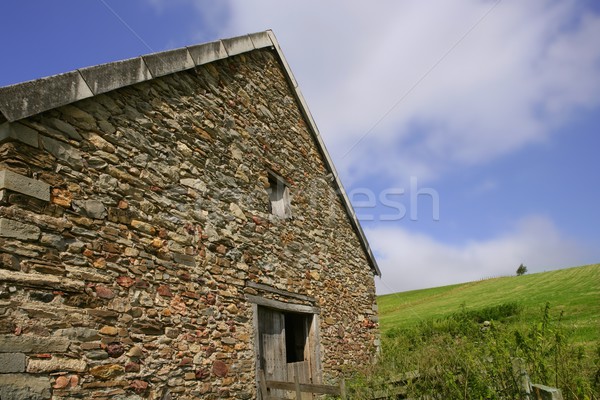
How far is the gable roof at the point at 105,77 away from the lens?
424 centimetres

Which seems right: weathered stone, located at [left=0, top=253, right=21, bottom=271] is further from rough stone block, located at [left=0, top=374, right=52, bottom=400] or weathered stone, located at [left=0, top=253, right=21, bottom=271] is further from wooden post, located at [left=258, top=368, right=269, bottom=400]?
wooden post, located at [left=258, top=368, right=269, bottom=400]

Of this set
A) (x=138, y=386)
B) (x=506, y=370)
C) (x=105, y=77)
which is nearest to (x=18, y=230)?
(x=105, y=77)

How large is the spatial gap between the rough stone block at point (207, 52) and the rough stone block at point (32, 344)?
458cm

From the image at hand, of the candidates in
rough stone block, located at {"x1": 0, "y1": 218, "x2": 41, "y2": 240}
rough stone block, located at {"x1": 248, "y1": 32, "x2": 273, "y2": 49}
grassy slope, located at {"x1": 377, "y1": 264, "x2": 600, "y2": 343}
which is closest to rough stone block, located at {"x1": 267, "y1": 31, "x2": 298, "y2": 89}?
rough stone block, located at {"x1": 248, "y1": 32, "x2": 273, "y2": 49}

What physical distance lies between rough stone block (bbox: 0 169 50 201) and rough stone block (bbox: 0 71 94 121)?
550 millimetres

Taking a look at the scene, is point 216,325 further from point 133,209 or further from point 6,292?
point 6,292

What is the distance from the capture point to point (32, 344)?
4062 millimetres

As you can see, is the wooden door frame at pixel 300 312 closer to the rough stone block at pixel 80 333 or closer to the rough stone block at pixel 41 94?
the rough stone block at pixel 80 333

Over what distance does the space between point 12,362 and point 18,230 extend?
121cm

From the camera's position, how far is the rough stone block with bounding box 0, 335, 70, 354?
12.7 feet

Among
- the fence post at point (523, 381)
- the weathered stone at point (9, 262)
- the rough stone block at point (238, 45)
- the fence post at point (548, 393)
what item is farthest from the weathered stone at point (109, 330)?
the rough stone block at point (238, 45)

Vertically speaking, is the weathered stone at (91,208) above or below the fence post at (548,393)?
above

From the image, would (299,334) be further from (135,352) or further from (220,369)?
(135,352)

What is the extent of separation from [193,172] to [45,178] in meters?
2.33
